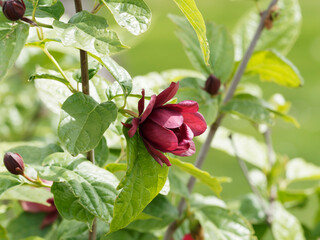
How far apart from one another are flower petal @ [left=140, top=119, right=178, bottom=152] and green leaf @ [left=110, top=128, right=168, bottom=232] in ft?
0.06

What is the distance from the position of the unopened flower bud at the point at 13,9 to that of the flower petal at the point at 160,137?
200mm

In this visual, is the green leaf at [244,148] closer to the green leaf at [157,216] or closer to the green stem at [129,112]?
the green leaf at [157,216]

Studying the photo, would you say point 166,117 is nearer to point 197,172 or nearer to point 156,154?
point 156,154

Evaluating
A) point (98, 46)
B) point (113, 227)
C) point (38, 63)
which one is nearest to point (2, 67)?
point (98, 46)

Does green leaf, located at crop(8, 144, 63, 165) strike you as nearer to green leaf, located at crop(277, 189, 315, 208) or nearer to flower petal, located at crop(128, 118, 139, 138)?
flower petal, located at crop(128, 118, 139, 138)

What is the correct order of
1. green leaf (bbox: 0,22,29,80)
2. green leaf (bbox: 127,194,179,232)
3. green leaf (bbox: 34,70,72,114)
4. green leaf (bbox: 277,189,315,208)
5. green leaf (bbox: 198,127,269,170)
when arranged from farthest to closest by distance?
1. green leaf (bbox: 198,127,269,170)
2. green leaf (bbox: 277,189,315,208)
3. green leaf (bbox: 127,194,179,232)
4. green leaf (bbox: 34,70,72,114)
5. green leaf (bbox: 0,22,29,80)

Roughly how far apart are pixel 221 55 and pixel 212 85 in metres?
0.10

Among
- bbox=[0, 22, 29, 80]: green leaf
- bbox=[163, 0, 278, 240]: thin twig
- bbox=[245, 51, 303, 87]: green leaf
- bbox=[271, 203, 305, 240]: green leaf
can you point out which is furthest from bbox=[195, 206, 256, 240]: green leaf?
bbox=[0, 22, 29, 80]: green leaf

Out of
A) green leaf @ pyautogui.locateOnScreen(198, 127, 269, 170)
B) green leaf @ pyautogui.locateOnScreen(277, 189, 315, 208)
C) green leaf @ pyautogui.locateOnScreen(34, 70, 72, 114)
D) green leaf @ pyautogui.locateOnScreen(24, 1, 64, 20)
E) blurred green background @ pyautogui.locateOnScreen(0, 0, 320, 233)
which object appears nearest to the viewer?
green leaf @ pyautogui.locateOnScreen(24, 1, 64, 20)

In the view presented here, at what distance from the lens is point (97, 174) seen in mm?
640

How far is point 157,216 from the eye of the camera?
0.84 meters

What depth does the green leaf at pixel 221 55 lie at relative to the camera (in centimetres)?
94

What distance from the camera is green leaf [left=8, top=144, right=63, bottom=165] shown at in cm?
74

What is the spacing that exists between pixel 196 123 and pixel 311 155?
297 centimetres
